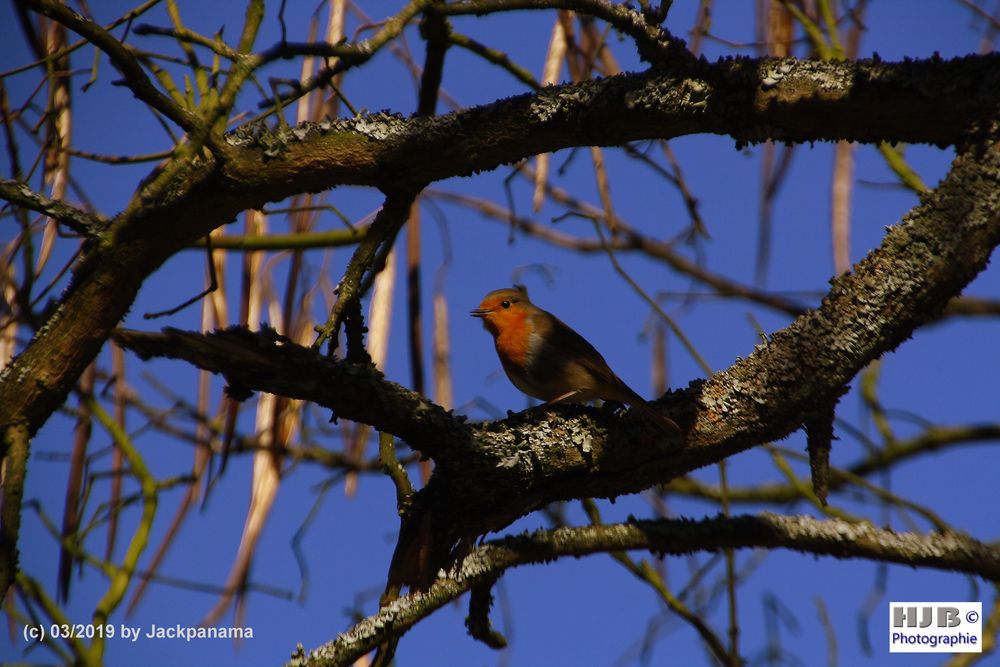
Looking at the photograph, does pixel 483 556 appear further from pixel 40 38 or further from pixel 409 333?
pixel 40 38

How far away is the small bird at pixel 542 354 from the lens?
3.88 m

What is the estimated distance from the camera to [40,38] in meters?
3.22

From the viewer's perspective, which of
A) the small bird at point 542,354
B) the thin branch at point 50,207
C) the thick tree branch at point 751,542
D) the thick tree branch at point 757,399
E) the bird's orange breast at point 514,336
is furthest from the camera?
the bird's orange breast at point 514,336

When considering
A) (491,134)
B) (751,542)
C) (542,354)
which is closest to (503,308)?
(542,354)

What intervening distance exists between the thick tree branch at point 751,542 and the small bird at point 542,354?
0.62 meters

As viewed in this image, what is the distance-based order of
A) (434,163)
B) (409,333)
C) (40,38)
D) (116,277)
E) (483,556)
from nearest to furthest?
(116,277)
(434,163)
(483,556)
(40,38)
(409,333)

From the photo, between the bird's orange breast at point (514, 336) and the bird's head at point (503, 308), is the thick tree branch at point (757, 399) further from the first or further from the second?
the bird's head at point (503, 308)

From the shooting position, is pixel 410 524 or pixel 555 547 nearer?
pixel 410 524

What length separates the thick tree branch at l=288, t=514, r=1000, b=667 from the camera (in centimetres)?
287

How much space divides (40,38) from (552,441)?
A: 7.41 ft

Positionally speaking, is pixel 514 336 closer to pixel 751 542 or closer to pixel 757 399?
pixel 751 542

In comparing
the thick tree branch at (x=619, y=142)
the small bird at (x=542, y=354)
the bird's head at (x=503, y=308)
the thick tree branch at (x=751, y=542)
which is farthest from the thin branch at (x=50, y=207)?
the bird's head at (x=503, y=308)

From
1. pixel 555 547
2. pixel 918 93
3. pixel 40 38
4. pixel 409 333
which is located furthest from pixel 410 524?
pixel 40 38

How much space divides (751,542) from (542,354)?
1.49 meters
